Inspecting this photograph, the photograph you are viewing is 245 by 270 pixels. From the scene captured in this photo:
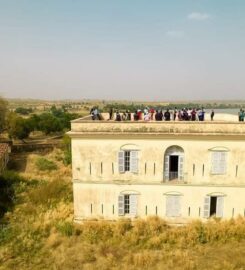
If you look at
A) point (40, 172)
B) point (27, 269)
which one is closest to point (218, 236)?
point (27, 269)

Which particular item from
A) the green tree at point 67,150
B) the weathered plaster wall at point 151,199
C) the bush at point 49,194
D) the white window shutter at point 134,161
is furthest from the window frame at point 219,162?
the green tree at point 67,150

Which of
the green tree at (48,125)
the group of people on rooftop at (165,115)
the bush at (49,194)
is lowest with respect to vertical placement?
the bush at (49,194)

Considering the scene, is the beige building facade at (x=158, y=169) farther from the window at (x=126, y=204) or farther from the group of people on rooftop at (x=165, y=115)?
the group of people on rooftop at (x=165, y=115)

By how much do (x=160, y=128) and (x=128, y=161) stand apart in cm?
302

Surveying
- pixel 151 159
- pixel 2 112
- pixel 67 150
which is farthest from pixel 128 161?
pixel 2 112

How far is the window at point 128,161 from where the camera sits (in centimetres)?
1838

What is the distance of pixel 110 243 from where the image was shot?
55.8 ft

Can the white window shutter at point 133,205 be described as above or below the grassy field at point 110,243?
above

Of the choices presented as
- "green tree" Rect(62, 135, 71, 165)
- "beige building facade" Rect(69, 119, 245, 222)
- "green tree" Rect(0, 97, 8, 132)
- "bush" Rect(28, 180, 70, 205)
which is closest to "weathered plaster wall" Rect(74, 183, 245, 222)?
"beige building facade" Rect(69, 119, 245, 222)

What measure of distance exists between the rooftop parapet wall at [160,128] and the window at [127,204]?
4.42 metres

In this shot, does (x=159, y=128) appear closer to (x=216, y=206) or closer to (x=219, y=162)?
(x=219, y=162)

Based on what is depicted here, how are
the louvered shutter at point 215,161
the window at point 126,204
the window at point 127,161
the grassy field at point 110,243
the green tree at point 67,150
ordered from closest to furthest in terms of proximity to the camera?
1. the grassy field at point 110,243
2. the louvered shutter at point 215,161
3. the window at point 127,161
4. the window at point 126,204
5. the green tree at point 67,150

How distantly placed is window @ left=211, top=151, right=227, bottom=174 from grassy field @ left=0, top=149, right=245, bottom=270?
11.1 feet

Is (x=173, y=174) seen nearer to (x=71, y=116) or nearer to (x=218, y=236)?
(x=218, y=236)
